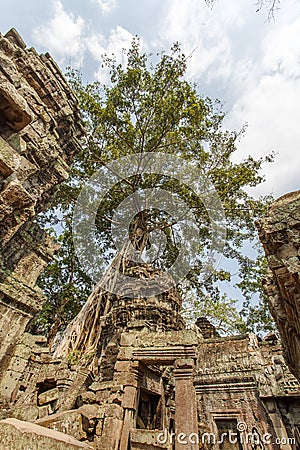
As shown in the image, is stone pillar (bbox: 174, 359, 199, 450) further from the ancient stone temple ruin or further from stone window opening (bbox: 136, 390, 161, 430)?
stone window opening (bbox: 136, 390, 161, 430)

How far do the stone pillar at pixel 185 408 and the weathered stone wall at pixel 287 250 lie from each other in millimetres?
2215

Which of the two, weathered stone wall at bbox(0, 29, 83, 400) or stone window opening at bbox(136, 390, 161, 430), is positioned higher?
weathered stone wall at bbox(0, 29, 83, 400)

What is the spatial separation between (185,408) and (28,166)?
5344mm

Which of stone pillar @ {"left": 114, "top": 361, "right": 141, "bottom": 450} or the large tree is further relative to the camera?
the large tree

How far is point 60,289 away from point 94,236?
4922mm

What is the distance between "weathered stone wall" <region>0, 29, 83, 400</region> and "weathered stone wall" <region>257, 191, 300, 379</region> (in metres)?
3.68

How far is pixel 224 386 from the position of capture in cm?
936

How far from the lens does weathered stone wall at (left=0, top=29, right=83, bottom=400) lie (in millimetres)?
4195

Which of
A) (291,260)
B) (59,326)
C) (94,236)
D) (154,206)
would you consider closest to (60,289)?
(59,326)

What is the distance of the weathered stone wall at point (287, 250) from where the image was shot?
2.95m

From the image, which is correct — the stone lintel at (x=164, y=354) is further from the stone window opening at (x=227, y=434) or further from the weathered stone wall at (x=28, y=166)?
the stone window opening at (x=227, y=434)

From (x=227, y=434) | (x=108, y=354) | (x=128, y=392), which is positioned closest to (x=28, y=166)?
(x=128, y=392)

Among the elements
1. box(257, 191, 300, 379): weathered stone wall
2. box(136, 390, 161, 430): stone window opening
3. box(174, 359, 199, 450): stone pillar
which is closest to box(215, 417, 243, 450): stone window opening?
box(136, 390, 161, 430): stone window opening

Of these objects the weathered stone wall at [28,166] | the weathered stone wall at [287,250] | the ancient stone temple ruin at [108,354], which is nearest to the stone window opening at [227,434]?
the ancient stone temple ruin at [108,354]
